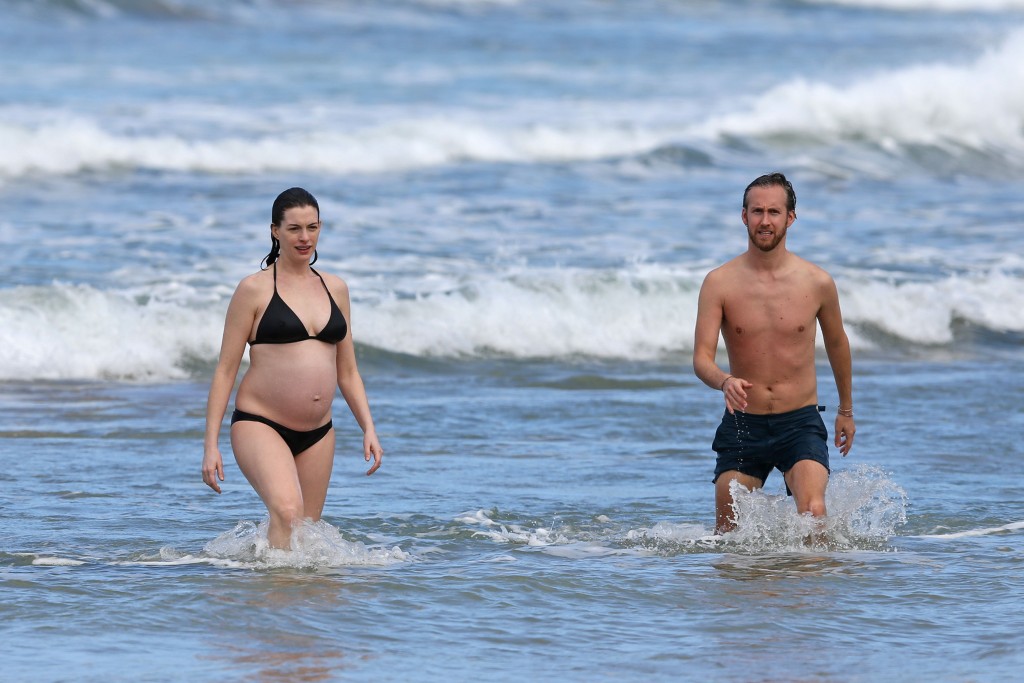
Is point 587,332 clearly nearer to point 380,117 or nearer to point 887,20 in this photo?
point 380,117

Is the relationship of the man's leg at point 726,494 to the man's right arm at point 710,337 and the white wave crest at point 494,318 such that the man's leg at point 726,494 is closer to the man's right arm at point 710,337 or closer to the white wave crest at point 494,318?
the man's right arm at point 710,337

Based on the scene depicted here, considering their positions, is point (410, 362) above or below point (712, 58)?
below

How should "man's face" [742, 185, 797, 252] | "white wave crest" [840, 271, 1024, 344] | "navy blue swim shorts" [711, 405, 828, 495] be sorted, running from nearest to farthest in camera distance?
1. "man's face" [742, 185, 797, 252]
2. "navy blue swim shorts" [711, 405, 828, 495]
3. "white wave crest" [840, 271, 1024, 344]

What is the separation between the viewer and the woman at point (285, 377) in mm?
6387

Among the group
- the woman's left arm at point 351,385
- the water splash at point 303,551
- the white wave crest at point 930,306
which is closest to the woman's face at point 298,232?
the woman's left arm at point 351,385

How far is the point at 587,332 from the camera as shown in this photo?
13.6 metres

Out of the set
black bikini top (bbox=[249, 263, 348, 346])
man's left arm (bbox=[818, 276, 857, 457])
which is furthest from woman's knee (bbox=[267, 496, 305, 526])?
man's left arm (bbox=[818, 276, 857, 457])

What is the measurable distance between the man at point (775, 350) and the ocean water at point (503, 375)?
252mm

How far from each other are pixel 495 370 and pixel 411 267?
10.4ft

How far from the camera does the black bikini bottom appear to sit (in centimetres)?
650

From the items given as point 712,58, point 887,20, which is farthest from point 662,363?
point 887,20

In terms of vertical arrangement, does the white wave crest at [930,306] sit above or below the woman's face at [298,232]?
below

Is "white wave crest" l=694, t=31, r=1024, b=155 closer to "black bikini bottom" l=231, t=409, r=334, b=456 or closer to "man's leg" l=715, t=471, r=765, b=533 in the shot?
"man's leg" l=715, t=471, r=765, b=533

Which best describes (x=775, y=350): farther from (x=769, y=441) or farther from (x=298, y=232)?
(x=298, y=232)
